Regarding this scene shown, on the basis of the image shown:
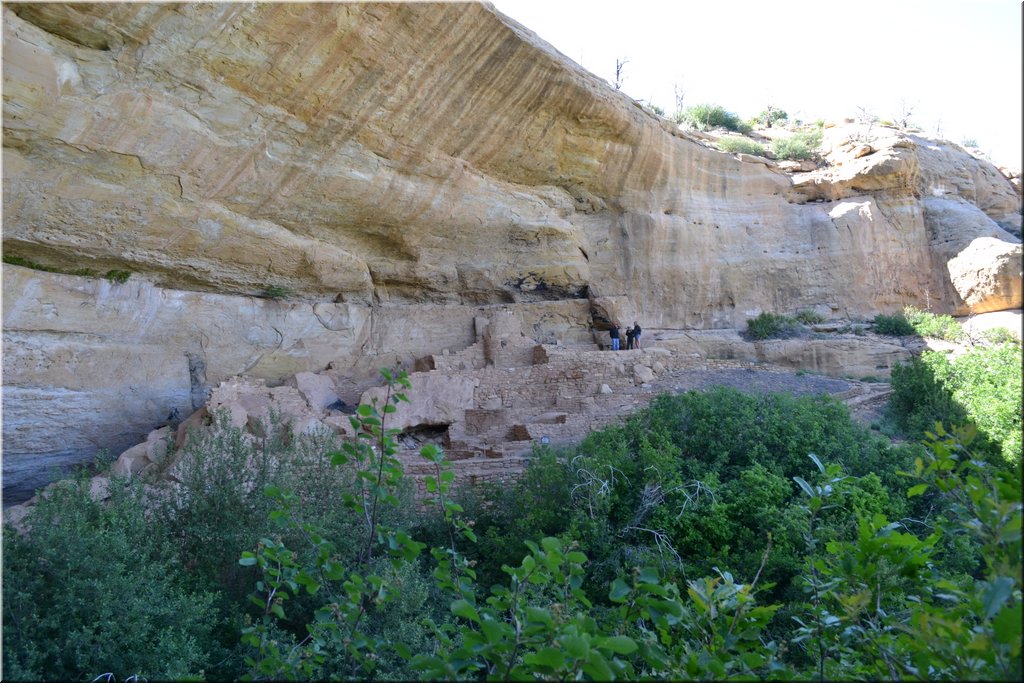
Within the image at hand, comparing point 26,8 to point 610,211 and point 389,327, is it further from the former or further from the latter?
point 610,211

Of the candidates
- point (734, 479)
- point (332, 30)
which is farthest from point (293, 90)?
point (734, 479)

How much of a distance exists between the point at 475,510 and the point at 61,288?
6.54 meters

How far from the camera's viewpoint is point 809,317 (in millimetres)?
16125

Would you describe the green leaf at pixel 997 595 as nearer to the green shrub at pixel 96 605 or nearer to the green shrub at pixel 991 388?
the green shrub at pixel 96 605

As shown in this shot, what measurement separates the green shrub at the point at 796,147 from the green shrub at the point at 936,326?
5713mm

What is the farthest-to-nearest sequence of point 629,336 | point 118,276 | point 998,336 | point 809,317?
point 809,317 → point 998,336 → point 629,336 → point 118,276

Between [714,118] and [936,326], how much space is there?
42.5 ft

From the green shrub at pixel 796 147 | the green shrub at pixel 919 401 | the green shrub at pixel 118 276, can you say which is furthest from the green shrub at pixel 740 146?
the green shrub at pixel 118 276

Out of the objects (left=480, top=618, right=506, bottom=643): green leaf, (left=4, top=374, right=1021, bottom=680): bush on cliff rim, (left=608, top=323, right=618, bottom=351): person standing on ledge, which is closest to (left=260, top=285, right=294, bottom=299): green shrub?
(left=4, top=374, right=1021, bottom=680): bush on cliff rim

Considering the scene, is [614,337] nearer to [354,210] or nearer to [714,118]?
[354,210]

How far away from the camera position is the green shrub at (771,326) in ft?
51.3

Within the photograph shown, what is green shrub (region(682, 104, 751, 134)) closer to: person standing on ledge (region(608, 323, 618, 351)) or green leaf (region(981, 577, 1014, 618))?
person standing on ledge (region(608, 323, 618, 351))

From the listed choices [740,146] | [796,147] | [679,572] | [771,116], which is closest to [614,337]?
[679,572]

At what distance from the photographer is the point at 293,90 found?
8.93 m
